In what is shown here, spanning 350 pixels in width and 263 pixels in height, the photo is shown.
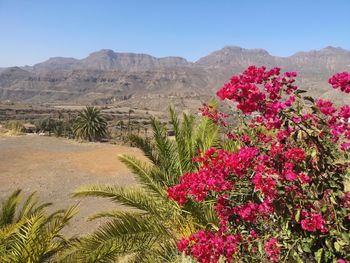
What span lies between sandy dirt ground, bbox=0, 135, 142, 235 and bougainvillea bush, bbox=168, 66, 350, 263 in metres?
9.46

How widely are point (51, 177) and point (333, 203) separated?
18.1 metres

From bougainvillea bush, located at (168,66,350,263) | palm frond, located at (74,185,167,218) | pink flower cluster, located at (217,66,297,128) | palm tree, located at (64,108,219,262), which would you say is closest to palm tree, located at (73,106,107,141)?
palm tree, located at (64,108,219,262)

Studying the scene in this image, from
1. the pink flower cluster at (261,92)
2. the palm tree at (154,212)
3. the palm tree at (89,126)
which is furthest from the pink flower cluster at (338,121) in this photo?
the palm tree at (89,126)

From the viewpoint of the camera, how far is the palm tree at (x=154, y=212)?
5280mm

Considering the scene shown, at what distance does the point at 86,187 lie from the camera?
6953 millimetres

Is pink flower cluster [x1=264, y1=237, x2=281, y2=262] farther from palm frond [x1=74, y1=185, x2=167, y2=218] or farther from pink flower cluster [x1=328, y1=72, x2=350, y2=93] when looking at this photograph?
palm frond [x1=74, y1=185, x2=167, y2=218]

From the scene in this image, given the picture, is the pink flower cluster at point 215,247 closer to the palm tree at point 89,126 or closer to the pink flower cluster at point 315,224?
the pink flower cluster at point 315,224

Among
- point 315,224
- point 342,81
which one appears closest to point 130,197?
point 315,224

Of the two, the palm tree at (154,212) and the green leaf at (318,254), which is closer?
the green leaf at (318,254)

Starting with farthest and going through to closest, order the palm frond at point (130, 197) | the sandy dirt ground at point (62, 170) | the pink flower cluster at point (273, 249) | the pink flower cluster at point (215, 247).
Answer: the sandy dirt ground at point (62, 170) < the palm frond at point (130, 197) < the pink flower cluster at point (215, 247) < the pink flower cluster at point (273, 249)

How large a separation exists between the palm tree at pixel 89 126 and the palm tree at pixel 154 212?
29.6 m

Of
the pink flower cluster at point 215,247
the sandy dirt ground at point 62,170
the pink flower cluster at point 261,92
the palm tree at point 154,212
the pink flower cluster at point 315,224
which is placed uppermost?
the pink flower cluster at point 261,92

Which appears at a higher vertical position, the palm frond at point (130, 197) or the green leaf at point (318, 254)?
the green leaf at point (318, 254)

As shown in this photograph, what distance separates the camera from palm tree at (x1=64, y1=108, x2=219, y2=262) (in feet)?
17.3
